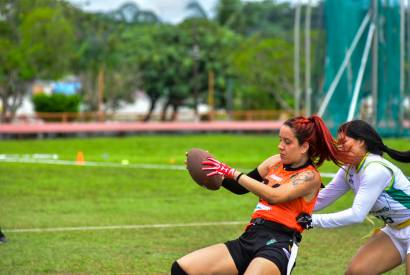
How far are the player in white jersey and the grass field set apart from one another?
8.75 feet

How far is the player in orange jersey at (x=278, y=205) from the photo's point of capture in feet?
19.5

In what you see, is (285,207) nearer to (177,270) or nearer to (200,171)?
(200,171)

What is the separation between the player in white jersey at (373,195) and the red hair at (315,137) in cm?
48

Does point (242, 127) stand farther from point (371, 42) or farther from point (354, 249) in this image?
point (354, 249)

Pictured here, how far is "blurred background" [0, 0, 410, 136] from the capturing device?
32.9 m

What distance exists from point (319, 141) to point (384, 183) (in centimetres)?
82

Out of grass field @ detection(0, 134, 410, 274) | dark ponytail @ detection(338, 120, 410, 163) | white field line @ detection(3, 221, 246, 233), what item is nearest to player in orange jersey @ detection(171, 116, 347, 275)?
dark ponytail @ detection(338, 120, 410, 163)

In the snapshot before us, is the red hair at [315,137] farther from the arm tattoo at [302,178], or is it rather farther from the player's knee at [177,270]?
the player's knee at [177,270]

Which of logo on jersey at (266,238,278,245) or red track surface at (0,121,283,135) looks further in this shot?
red track surface at (0,121,283,135)

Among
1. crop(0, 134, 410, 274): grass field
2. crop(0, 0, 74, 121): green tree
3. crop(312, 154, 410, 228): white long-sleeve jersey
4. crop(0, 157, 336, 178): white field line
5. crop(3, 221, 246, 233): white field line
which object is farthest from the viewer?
crop(0, 0, 74, 121): green tree

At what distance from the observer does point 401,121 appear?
3331 cm

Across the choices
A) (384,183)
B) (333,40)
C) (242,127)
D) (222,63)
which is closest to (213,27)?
(222,63)

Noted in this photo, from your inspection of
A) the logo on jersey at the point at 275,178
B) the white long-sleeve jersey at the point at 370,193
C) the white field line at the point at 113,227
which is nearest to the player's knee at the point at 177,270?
the logo on jersey at the point at 275,178

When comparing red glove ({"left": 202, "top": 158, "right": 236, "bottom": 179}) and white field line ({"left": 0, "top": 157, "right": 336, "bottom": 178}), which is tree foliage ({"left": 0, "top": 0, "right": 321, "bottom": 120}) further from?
red glove ({"left": 202, "top": 158, "right": 236, "bottom": 179})
